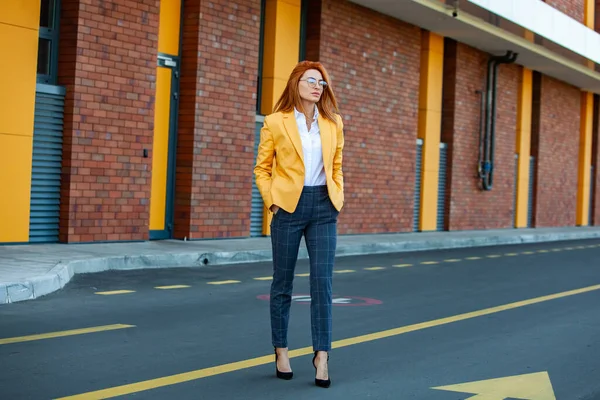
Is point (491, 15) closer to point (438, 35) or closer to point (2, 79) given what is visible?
point (438, 35)

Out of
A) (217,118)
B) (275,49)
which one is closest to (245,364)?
(217,118)

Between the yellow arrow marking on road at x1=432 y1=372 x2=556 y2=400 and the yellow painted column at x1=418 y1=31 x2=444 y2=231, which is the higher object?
the yellow painted column at x1=418 y1=31 x2=444 y2=231

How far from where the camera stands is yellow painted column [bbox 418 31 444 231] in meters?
22.1

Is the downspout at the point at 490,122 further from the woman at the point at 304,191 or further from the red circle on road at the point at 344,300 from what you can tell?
the woman at the point at 304,191

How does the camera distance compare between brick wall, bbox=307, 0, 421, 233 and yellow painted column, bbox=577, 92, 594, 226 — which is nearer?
brick wall, bbox=307, 0, 421, 233

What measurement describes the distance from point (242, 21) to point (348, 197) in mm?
4739

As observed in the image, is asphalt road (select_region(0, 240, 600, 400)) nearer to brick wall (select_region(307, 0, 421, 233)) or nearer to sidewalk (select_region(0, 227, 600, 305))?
sidewalk (select_region(0, 227, 600, 305))

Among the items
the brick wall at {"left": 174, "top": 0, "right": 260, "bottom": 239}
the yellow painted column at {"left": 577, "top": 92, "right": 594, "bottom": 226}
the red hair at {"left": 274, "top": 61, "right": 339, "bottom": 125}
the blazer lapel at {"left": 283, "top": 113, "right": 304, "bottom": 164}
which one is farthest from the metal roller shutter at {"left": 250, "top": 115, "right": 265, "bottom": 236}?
the yellow painted column at {"left": 577, "top": 92, "right": 594, "bottom": 226}

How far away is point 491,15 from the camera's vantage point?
20594mm

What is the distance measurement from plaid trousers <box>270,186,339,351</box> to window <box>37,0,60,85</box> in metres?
8.39

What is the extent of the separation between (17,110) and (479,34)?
12644 millimetres

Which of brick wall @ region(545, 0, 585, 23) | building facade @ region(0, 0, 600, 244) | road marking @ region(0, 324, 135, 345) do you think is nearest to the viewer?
road marking @ region(0, 324, 135, 345)

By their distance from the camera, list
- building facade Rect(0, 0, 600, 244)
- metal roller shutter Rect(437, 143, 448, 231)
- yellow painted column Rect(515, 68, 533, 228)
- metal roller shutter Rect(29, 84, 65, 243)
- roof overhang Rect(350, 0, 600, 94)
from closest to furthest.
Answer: metal roller shutter Rect(29, 84, 65, 243) < building facade Rect(0, 0, 600, 244) < roof overhang Rect(350, 0, 600, 94) < metal roller shutter Rect(437, 143, 448, 231) < yellow painted column Rect(515, 68, 533, 228)

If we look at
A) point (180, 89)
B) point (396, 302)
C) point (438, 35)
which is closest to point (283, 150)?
point (396, 302)
